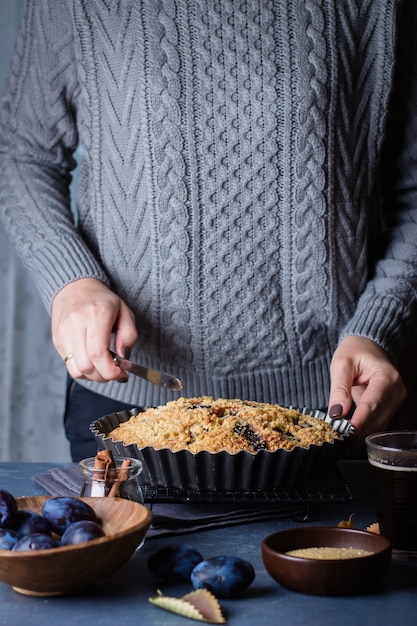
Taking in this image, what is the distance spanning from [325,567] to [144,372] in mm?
615

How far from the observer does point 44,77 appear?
164 cm

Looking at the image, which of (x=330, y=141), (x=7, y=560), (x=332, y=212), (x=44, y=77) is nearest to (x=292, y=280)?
(x=332, y=212)

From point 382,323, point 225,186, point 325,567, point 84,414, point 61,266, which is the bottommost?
point 84,414

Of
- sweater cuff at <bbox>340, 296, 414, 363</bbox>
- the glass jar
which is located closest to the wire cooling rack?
the glass jar

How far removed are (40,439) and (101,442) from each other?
5.66 ft

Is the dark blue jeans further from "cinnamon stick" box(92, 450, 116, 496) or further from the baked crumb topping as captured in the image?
"cinnamon stick" box(92, 450, 116, 496)

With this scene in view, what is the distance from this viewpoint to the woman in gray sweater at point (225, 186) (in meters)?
1.51

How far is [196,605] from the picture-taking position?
0.81 meters

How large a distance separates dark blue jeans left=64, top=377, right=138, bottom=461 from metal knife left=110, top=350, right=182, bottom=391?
0.81ft

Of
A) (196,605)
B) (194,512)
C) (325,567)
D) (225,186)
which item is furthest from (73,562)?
(225,186)

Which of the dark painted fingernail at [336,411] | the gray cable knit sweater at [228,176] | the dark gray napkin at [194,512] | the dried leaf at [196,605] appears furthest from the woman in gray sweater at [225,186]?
the dried leaf at [196,605]

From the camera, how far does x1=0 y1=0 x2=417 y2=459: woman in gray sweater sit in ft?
4.95

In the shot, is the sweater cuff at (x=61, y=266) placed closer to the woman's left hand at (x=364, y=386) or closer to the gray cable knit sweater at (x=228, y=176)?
the gray cable knit sweater at (x=228, y=176)

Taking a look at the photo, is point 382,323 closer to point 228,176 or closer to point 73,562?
point 228,176
